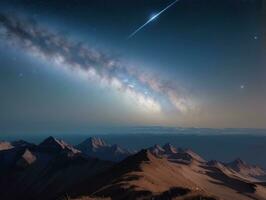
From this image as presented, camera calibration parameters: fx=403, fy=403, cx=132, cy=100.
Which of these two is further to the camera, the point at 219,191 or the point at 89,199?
the point at 219,191

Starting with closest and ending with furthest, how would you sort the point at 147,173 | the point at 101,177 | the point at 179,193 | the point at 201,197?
1. the point at 201,197
2. the point at 179,193
3. the point at 147,173
4. the point at 101,177

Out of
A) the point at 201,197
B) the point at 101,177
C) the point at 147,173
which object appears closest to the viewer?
the point at 201,197

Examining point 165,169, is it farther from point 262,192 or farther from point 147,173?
point 262,192

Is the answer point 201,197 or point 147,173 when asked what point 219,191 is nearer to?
point 147,173

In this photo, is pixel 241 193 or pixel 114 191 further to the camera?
pixel 241 193

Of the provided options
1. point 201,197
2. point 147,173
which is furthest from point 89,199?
point 147,173

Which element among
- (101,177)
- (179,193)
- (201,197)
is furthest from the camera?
(101,177)

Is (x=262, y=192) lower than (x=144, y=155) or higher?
lower

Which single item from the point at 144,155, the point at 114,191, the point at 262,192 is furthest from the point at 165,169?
the point at 114,191

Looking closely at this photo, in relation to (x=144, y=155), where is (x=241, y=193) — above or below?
below
